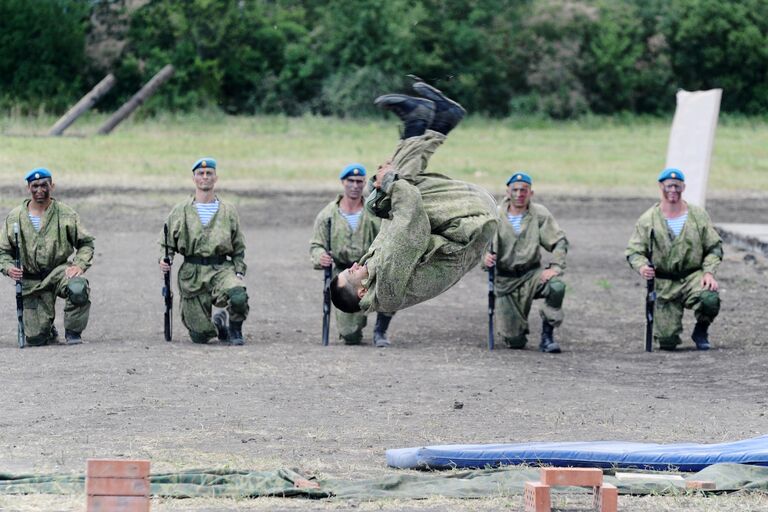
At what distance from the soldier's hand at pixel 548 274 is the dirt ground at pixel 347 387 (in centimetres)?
72

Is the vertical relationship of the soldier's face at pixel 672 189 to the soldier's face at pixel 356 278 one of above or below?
above

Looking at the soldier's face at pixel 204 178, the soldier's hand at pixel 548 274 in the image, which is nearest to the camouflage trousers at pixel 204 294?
the soldier's face at pixel 204 178

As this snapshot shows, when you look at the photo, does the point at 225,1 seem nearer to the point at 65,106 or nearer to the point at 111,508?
the point at 65,106

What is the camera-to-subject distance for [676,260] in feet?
43.9

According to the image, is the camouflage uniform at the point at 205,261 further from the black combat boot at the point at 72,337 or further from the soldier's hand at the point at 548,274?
the soldier's hand at the point at 548,274

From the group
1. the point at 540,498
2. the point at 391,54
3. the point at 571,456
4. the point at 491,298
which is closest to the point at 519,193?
the point at 491,298

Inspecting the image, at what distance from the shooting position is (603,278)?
18.1 metres

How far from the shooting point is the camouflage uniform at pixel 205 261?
42.8 feet

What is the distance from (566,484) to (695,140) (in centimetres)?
1397

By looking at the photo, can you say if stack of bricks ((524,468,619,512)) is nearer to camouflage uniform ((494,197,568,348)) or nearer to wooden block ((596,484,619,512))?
wooden block ((596,484,619,512))

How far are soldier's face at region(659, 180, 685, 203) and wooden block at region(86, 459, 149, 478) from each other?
8.15m

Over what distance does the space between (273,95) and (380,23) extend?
8.28 m

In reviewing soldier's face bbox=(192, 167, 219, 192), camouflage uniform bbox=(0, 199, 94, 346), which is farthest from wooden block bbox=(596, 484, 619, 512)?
soldier's face bbox=(192, 167, 219, 192)

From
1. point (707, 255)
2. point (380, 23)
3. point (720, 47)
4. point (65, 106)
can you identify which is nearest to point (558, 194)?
point (380, 23)
